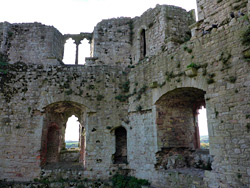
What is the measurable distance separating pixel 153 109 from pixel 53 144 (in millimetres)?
7395

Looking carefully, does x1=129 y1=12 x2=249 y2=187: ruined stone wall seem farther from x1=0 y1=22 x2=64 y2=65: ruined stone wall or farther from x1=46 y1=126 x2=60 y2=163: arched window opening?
x1=0 y1=22 x2=64 y2=65: ruined stone wall

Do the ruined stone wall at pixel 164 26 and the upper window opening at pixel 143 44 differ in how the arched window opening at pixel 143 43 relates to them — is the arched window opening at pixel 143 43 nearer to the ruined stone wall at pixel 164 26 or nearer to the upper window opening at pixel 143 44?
the upper window opening at pixel 143 44

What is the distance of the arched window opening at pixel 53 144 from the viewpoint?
13039 mm

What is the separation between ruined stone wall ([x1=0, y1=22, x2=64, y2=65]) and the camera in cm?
1528

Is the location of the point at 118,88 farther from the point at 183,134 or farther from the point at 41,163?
the point at 41,163

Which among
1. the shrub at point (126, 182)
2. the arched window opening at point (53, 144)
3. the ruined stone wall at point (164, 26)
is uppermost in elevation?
the ruined stone wall at point (164, 26)

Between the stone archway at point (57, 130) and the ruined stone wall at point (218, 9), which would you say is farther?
the stone archway at point (57, 130)

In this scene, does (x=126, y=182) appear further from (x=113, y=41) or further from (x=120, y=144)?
(x=113, y=41)

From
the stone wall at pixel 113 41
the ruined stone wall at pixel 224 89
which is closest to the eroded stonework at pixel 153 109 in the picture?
the ruined stone wall at pixel 224 89

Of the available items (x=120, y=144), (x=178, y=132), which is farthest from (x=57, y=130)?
(x=178, y=132)

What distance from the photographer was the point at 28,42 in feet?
50.9

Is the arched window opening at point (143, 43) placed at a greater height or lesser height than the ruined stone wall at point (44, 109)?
greater

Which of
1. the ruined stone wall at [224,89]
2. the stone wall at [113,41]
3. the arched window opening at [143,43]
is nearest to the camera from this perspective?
the ruined stone wall at [224,89]

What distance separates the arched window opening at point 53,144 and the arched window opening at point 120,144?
4.36 m
